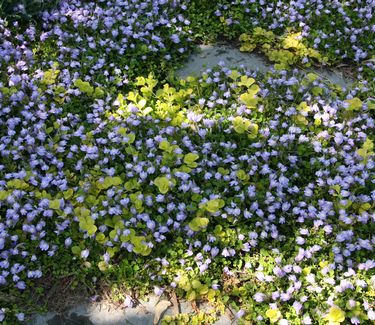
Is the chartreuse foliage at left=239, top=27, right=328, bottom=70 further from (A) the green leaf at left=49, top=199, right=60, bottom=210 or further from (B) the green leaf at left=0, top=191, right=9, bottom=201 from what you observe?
(B) the green leaf at left=0, top=191, right=9, bottom=201

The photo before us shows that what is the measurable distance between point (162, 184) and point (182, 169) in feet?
0.86

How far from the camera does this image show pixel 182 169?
13.4 ft

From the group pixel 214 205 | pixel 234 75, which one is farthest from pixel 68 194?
pixel 234 75

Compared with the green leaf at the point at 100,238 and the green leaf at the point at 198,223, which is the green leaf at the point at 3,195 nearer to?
the green leaf at the point at 100,238

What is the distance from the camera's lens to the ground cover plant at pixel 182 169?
3.57 meters

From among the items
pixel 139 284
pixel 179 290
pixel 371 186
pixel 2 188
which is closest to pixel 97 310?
pixel 139 284

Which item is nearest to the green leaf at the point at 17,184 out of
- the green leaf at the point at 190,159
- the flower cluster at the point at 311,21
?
the green leaf at the point at 190,159

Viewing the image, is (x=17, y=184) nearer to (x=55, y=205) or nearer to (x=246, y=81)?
(x=55, y=205)

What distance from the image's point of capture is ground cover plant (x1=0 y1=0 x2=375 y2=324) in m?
3.57

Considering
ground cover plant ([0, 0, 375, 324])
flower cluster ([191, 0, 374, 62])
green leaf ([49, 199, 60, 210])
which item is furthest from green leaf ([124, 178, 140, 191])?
flower cluster ([191, 0, 374, 62])

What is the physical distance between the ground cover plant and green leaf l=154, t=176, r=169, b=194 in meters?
0.01

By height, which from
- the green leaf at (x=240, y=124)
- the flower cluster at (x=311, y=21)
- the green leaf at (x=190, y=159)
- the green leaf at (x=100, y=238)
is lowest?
the green leaf at (x=100, y=238)

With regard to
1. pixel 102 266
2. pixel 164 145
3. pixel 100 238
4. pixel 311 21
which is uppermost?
pixel 311 21

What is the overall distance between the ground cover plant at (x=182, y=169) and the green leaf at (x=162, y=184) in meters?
0.01
